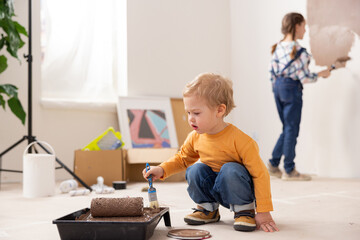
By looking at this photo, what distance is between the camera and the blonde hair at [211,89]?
1.28m

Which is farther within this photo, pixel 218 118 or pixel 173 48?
pixel 173 48

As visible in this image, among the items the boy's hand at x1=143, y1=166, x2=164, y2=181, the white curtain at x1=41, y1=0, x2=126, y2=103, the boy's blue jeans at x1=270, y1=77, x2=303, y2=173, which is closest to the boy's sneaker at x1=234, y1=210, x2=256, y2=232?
the boy's hand at x1=143, y1=166, x2=164, y2=181

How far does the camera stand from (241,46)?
4.04 meters

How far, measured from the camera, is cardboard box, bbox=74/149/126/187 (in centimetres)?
270

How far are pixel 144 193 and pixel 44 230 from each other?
998mm

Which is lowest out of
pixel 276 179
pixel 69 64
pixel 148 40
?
pixel 276 179

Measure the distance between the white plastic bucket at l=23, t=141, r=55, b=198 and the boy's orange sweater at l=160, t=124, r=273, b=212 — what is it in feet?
3.38

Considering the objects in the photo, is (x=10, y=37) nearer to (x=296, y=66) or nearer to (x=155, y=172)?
(x=155, y=172)

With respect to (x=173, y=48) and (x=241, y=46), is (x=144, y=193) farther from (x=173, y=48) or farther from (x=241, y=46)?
(x=241, y=46)

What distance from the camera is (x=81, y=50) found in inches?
139

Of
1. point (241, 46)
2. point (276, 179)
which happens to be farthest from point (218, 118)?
point (241, 46)

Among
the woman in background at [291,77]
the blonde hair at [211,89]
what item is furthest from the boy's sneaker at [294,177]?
the blonde hair at [211,89]

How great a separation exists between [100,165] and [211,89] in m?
1.63

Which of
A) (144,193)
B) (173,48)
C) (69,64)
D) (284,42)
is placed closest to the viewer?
(144,193)
